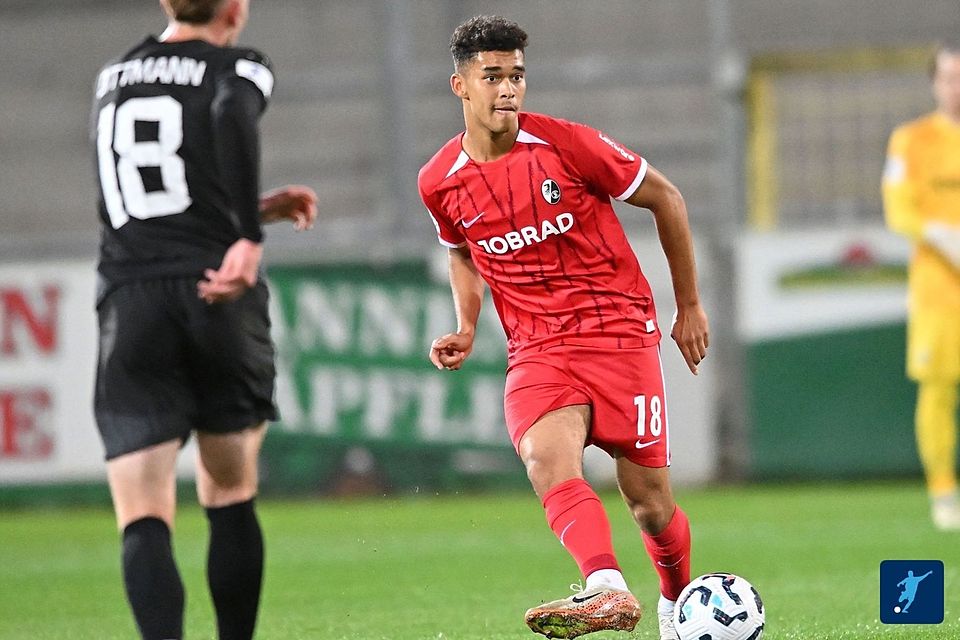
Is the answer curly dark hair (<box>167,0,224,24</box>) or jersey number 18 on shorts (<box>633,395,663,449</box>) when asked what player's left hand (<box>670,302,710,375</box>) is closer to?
jersey number 18 on shorts (<box>633,395,663,449</box>)

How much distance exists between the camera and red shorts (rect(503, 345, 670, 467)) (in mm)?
4516

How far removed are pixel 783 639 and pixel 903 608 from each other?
0.36m

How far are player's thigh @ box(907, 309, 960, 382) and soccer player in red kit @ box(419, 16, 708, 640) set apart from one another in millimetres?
4138

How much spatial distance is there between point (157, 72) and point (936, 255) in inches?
214

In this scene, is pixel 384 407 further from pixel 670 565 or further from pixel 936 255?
pixel 670 565

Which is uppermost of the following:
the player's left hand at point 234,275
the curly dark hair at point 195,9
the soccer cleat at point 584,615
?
the curly dark hair at point 195,9

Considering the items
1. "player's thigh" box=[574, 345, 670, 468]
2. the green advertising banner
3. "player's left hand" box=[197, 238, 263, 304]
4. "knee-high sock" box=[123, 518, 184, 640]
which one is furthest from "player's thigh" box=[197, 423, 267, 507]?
the green advertising banner

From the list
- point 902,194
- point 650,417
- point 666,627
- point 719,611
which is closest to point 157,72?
point 650,417

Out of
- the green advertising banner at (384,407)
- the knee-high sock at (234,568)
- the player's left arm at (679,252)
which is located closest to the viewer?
the knee-high sock at (234,568)

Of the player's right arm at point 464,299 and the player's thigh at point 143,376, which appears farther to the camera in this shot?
the player's right arm at point 464,299

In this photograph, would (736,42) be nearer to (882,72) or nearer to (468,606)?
(882,72)

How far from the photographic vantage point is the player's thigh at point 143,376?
3990 millimetres
